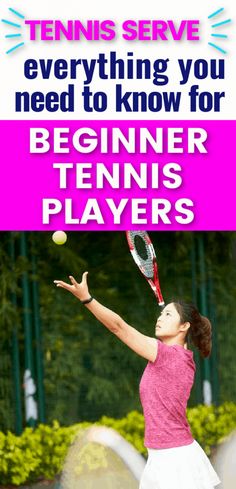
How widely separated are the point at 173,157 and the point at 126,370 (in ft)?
7.88

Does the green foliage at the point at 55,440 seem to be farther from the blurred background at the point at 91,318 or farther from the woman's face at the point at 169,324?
the woman's face at the point at 169,324

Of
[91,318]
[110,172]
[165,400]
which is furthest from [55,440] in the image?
[165,400]

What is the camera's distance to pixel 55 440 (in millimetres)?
9602

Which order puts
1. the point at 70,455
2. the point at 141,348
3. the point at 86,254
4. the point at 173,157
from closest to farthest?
the point at 141,348, the point at 173,157, the point at 70,455, the point at 86,254

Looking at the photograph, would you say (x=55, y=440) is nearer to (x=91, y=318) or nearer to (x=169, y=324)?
(x=91, y=318)

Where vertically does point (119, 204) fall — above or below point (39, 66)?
below

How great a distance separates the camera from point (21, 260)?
9984mm

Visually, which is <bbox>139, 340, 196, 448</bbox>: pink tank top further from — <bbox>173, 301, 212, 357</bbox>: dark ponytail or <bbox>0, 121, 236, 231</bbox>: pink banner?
<bbox>0, 121, 236, 231</bbox>: pink banner

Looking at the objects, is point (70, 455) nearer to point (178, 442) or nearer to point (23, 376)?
point (23, 376)

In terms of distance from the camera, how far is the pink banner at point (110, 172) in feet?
28.2

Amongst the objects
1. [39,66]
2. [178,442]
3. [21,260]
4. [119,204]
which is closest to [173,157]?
[119,204]

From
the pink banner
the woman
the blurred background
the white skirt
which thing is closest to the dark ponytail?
the woman

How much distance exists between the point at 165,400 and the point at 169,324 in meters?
0.40

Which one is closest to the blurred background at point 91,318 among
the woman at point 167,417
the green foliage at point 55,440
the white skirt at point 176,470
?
the green foliage at point 55,440
